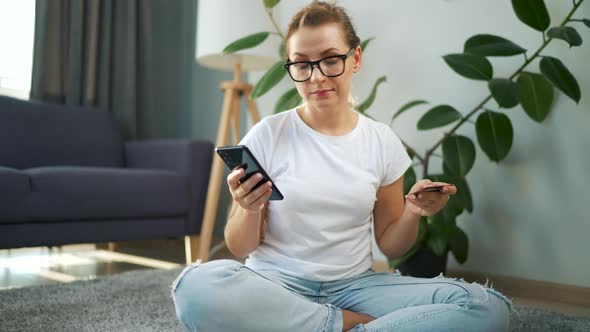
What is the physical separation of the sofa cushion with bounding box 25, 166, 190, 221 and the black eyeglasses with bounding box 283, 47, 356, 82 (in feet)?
4.17

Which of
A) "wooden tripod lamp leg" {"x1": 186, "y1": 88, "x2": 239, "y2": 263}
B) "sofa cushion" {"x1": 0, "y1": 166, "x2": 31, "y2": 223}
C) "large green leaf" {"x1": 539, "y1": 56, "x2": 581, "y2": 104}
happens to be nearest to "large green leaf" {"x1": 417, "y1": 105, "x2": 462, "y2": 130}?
"large green leaf" {"x1": 539, "y1": 56, "x2": 581, "y2": 104}

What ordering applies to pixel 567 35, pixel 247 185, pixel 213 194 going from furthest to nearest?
pixel 213 194 < pixel 567 35 < pixel 247 185

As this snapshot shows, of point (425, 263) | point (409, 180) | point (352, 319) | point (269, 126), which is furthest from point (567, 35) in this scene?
point (352, 319)

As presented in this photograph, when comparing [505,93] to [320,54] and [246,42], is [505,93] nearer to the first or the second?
[320,54]

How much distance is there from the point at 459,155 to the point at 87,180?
1409mm

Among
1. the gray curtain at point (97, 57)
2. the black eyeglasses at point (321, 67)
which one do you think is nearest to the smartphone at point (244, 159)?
the black eyeglasses at point (321, 67)

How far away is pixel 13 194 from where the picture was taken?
73.1 inches

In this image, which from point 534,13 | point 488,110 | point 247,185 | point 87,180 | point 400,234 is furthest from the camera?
point 87,180

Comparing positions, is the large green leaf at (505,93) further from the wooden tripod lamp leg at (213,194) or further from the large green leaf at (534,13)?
the wooden tripod lamp leg at (213,194)

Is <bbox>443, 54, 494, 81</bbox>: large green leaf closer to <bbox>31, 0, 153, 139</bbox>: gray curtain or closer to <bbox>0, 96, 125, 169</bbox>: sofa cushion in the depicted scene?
<bbox>0, 96, 125, 169</bbox>: sofa cushion

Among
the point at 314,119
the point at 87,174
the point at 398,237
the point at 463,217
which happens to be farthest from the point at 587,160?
the point at 87,174

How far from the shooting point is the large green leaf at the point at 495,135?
174 centimetres

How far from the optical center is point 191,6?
3529 mm

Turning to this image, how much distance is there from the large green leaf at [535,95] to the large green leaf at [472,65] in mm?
113
